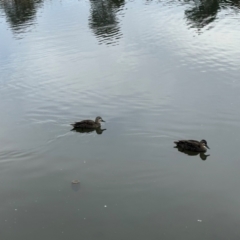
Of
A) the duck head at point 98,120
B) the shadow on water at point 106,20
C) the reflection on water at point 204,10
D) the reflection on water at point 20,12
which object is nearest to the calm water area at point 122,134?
the duck head at point 98,120

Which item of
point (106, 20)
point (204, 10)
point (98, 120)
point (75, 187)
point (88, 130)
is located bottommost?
point (204, 10)

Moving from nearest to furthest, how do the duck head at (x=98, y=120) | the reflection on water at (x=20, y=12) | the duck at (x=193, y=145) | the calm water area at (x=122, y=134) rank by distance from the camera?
the calm water area at (x=122, y=134) → the duck at (x=193, y=145) → the duck head at (x=98, y=120) → the reflection on water at (x=20, y=12)

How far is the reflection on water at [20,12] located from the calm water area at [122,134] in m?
5.59

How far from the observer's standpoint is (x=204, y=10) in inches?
1207

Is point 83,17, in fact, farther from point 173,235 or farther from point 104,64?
point 173,235

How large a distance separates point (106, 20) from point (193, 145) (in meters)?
20.5

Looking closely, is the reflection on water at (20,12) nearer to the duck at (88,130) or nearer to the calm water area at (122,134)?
the calm water area at (122,134)

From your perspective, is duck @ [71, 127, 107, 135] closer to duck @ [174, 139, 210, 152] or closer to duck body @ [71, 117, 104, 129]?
duck body @ [71, 117, 104, 129]

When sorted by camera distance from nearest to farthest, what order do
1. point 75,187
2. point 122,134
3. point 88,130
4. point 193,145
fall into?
point 75,187, point 193,145, point 122,134, point 88,130

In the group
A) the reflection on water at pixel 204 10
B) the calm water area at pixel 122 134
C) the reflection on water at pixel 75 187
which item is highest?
the reflection on water at pixel 75 187

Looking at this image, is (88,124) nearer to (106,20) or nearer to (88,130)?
(88,130)

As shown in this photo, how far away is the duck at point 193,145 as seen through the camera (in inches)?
432

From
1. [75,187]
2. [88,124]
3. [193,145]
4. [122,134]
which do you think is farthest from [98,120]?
[75,187]

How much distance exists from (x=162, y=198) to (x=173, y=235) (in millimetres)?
1292
